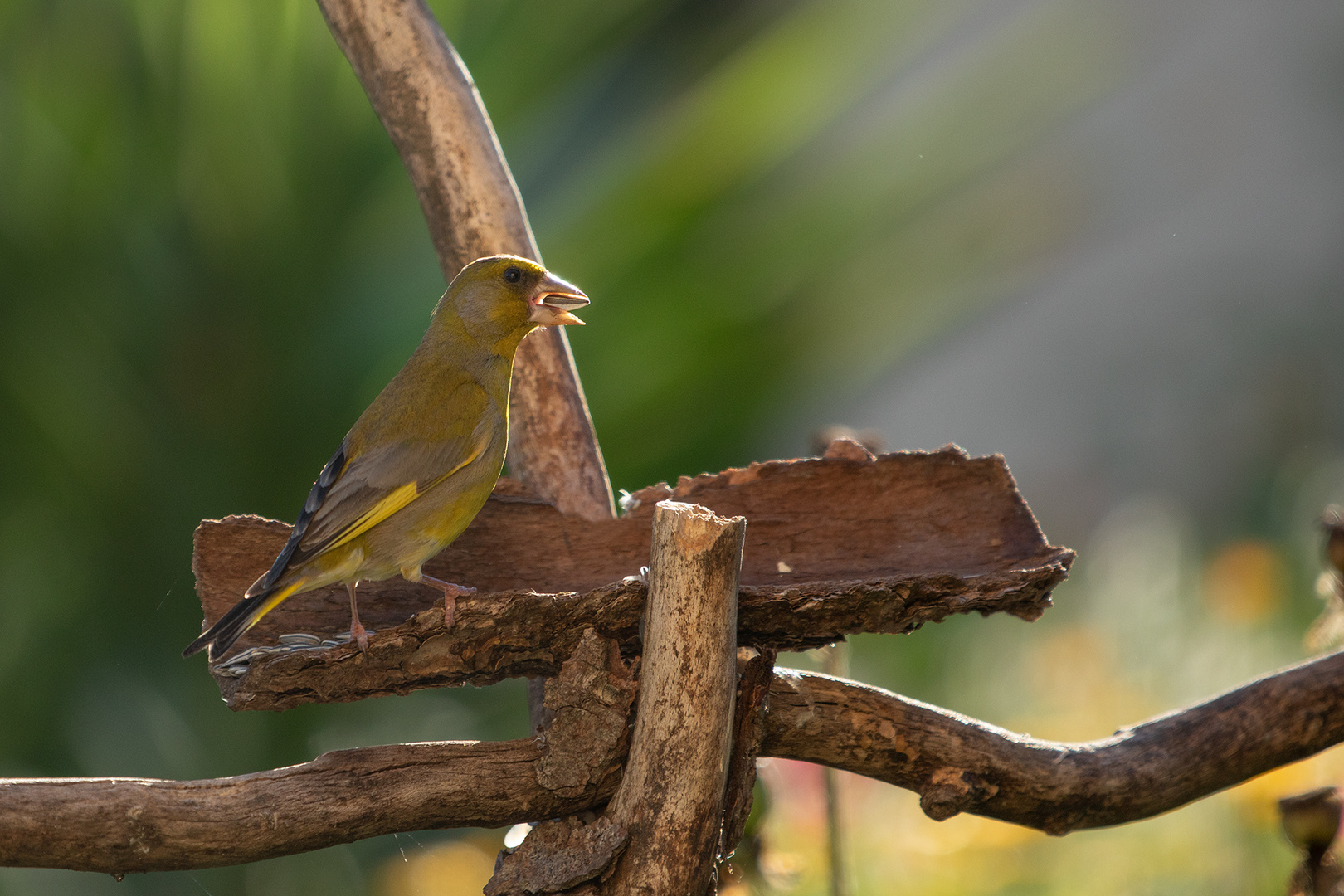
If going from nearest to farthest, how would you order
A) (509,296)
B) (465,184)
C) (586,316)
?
Answer: (509,296) → (465,184) → (586,316)

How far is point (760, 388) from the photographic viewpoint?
337cm

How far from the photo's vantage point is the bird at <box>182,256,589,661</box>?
1618mm

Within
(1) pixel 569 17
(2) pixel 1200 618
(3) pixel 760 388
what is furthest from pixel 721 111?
(2) pixel 1200 618

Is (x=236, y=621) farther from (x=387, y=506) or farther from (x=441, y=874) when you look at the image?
(x=441, y=874)

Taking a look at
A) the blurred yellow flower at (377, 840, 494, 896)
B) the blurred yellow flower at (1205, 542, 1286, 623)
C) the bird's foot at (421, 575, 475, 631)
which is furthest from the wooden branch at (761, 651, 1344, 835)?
the blurred yellow flower at (377, 840, 494, 896)

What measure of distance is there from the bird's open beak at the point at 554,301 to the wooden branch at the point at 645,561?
0.97 ft

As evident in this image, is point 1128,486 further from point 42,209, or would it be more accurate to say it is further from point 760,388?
point 42,209

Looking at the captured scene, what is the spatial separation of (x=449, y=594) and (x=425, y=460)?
0.28m

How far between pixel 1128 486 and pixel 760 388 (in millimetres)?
3492

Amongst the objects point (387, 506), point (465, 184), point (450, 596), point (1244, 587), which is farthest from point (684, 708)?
point (1244, 587)

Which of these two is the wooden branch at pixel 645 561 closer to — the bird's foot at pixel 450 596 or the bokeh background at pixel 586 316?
the bird's foot at pixel 450 596

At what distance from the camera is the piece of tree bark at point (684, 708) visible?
4.41 ft

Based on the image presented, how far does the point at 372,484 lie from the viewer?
1.75m

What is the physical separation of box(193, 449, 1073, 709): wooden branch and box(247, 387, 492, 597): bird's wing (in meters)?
0.14
